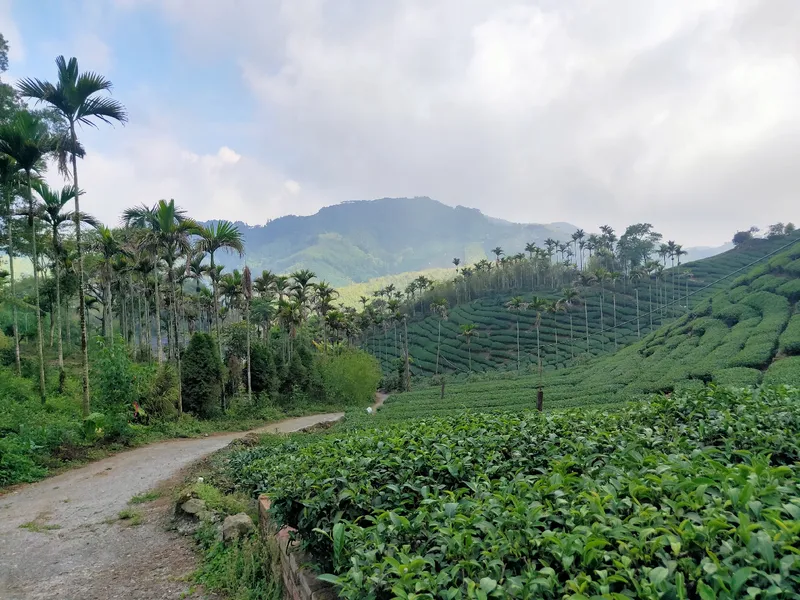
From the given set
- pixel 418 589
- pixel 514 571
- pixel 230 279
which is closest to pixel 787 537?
pixel 514 571

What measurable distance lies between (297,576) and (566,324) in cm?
5864

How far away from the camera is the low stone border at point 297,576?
109 inches

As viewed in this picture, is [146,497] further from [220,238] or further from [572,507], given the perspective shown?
[220,238]

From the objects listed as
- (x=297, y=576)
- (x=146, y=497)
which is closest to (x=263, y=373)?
(x=146, y=497)

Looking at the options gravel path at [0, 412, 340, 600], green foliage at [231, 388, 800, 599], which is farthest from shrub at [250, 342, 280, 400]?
green foliage at [231, 388, 800, 599]

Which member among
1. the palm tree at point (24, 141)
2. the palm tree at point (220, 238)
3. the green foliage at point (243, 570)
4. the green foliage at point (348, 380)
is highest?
the palm tree at point (24, 141)

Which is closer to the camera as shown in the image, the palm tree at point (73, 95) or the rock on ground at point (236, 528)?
the rock on ground at point (236, 528)

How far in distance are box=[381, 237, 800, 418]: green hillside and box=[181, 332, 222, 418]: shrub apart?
9.30 meters

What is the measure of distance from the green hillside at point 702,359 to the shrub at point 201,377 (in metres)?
9.30

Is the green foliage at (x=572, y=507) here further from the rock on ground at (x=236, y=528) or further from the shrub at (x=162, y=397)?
the shrub at (x=162, y=397)

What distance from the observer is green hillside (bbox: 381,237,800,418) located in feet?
65.8

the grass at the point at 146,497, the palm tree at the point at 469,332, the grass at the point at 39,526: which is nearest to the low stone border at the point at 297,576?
the grass at the point at 39,526

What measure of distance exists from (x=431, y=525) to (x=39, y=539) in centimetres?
721

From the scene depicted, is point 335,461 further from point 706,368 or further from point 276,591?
point 706,368
